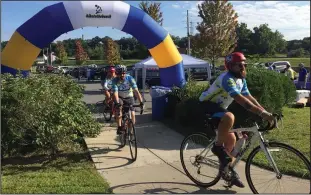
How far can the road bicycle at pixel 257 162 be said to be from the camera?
14.1ft

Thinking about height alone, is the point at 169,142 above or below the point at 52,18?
below

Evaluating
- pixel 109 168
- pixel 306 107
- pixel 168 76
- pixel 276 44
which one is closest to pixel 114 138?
pixel 109 168

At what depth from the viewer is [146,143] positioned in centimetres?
782

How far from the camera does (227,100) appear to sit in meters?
4.78

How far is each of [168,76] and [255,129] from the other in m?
8.54

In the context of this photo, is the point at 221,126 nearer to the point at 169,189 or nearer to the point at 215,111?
the point at 215,111

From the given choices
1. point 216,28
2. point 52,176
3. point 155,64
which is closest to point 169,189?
point 52,176

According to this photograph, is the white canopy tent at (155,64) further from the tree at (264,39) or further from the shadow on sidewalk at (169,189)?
the tree at (264,39)

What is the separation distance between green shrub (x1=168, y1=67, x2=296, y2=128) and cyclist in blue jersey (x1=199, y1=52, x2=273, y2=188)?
3157 mm

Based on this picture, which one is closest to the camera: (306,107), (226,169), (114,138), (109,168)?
(226,169)

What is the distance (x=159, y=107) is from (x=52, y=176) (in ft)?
17.8

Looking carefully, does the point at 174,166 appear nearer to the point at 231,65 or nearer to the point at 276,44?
the point at 231,65

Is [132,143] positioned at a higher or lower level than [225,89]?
lower

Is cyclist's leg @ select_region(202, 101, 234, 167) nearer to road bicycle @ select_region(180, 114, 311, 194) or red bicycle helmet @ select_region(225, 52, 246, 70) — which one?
A: road bicycle @ select_region(180, 114, 311, 194)
